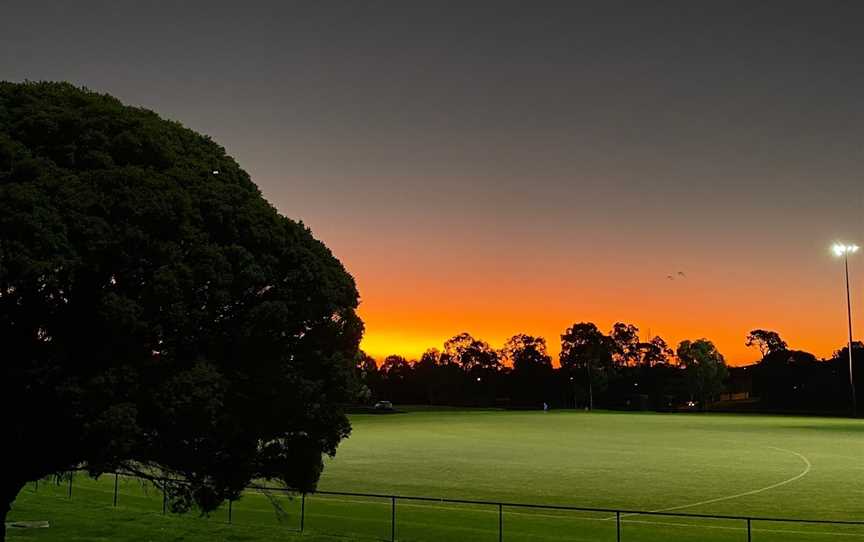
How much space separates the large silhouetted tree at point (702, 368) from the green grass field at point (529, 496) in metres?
135

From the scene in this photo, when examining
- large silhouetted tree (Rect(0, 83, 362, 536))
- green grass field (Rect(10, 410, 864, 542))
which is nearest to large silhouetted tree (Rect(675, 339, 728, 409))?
green grass field (Rect(10, 410, 864, 542))

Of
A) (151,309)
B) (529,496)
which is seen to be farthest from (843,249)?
(151,309)

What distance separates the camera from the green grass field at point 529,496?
25.5 metres

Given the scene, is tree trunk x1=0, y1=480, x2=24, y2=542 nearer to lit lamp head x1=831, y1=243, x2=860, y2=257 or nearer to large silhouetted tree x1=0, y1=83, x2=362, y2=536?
large silhouetted tree x1=0, y1=83, x2=362, y2=536

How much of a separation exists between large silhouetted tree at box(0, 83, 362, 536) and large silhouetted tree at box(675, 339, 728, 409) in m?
187

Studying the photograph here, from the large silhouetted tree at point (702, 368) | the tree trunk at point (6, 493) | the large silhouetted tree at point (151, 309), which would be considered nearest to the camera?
the large silhouetted tree at point (151, 309)

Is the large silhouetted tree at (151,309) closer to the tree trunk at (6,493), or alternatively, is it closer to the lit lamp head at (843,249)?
the tree trunk at (6,493)

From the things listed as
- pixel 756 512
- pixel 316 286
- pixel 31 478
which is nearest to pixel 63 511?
pixel 31 478

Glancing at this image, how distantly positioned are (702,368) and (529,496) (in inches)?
6703

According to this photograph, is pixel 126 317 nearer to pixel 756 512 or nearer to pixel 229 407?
pixel 229 407

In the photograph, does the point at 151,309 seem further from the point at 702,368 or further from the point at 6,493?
the point at 702,368

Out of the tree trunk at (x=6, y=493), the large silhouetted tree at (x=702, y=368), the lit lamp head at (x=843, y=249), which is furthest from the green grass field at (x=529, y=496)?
the large silhouetted tree at (x=702, y=368)

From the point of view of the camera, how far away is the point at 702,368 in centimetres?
19350

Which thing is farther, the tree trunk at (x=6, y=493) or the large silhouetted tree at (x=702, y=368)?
the large silhouetted tree at (x=702, y=368)
